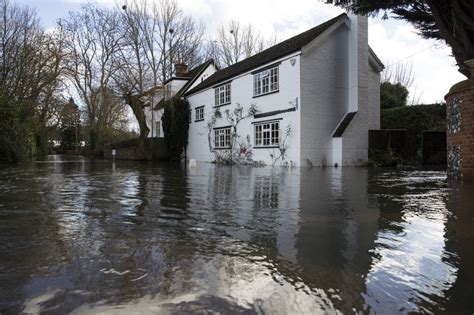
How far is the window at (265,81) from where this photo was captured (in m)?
20.2

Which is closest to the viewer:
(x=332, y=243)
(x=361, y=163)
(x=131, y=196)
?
(x=332, y=243)

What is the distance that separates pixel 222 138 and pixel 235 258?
22.3 metres

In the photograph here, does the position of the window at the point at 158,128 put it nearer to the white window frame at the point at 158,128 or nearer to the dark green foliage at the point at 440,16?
the white window frame at the point at 158,128

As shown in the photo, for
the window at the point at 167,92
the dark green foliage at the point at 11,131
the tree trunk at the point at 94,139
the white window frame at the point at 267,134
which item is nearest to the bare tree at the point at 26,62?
the dark green foliage at the point at 11,131

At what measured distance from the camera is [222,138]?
82.5ft

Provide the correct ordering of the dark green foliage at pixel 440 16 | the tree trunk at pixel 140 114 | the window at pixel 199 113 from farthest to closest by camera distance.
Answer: the tree trunk at pixel 140 114
the window at pixel 199 113
the dark green foliage at pixel 440 16

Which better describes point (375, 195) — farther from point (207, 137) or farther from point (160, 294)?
point (207, 137)

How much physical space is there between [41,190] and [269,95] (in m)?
14.7

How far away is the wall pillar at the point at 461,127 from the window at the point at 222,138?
16.2m

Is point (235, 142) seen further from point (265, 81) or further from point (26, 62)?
point (26, 62)

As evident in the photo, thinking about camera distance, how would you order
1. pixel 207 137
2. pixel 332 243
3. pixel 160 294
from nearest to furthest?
pixel 160 294, pixel 332 243, pixel 207 137

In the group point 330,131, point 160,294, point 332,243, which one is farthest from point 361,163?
point 160,294

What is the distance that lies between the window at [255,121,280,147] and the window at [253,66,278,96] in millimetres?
1717

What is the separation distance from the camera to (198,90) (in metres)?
28.3
